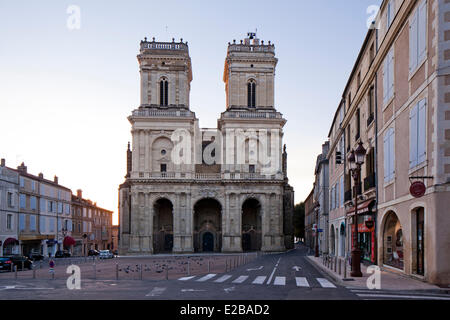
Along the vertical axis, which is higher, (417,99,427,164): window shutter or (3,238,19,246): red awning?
(417,99,427,164): window shutter

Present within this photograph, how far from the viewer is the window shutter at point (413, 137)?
17812mm

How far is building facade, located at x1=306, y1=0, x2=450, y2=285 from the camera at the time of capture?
15641 millimetres

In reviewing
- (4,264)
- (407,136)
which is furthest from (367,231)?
(4,264)

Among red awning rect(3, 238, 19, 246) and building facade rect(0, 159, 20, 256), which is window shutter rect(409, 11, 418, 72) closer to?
building facade rect(0, 159, 20, 256)

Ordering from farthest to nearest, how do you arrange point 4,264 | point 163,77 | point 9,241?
point 163,77, point 9,241, point 4,264

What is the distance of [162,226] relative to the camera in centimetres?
6662

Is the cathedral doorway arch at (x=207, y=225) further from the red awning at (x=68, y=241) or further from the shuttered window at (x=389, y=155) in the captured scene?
the shuttered window at (x=389, y=155)

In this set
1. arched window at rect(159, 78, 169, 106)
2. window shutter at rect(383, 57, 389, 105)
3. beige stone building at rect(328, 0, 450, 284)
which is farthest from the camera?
arched window at rect(159, 78, 169, 106)

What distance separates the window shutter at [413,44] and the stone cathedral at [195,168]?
4620cm

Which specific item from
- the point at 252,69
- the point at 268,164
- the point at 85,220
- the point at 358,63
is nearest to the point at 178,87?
the point at 252,69

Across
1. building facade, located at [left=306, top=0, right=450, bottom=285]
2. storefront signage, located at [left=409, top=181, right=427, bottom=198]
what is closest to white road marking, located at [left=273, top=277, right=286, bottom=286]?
building facade, located at [left=306, top=0, right=450, bottom=285]

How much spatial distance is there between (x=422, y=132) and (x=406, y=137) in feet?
6.75

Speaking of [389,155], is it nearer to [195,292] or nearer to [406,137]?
[406,137]

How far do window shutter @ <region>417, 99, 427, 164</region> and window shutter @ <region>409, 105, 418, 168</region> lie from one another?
0.35 metres
